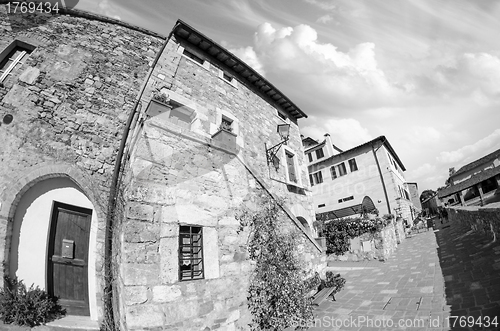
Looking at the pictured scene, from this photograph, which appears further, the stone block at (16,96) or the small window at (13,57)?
the small window at (13,57)

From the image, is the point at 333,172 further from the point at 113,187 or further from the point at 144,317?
the point at 144,317

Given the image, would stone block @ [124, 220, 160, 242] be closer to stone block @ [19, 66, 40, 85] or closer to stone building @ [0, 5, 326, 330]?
stone building @ [0, 5, 326, 330]

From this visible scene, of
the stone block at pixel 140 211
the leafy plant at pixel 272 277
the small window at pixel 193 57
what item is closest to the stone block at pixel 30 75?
the small window at pixel 193 57

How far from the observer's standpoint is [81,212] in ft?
15.6

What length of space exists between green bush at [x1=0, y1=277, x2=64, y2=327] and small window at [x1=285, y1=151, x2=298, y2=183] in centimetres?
845

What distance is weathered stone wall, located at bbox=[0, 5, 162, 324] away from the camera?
4.35 m

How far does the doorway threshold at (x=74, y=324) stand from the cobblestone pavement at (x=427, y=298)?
413 centimetres

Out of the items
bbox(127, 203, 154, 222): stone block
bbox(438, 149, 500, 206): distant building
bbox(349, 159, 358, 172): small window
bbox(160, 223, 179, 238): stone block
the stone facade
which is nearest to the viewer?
bbox(127, 203, 154, 222): stone block

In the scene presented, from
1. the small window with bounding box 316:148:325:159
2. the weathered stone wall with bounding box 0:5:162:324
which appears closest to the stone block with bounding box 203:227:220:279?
the weathered stone wall with bounding box 0:5:162:324

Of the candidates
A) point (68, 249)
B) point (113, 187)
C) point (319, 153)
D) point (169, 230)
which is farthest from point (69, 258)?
point (319, 153)

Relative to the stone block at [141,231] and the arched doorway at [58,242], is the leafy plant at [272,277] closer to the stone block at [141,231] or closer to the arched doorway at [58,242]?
the stone block at [141,231]

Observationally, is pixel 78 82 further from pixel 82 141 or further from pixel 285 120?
pixel 285 120

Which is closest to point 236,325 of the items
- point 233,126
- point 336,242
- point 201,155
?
point 201,155

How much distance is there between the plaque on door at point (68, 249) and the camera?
14.5 feet
